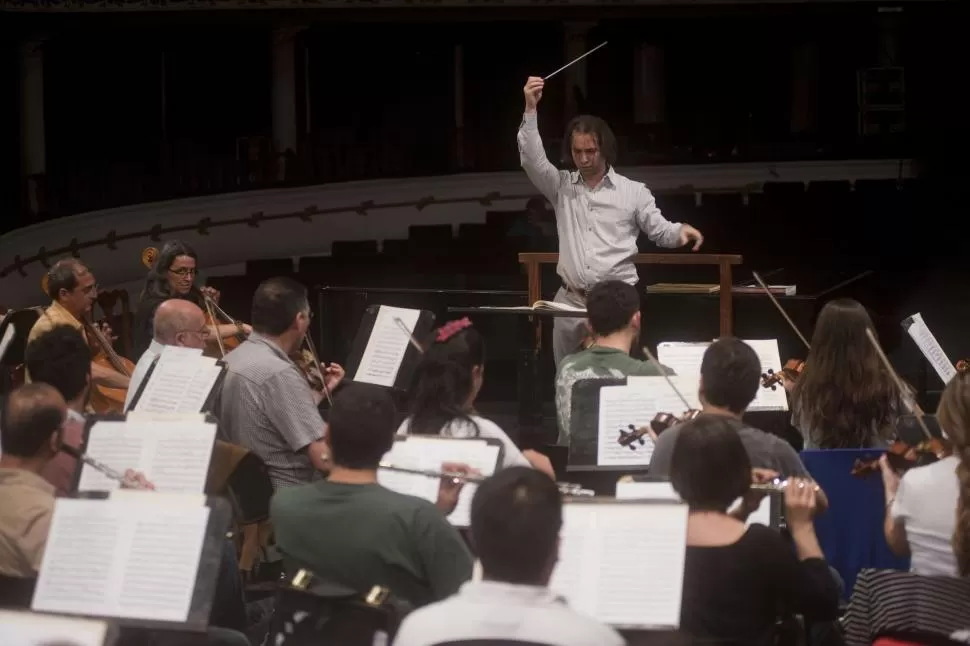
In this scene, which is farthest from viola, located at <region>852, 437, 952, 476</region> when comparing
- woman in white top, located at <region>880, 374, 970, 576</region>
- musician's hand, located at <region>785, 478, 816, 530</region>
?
musician's hand, located at <region>785, 478, 816, 530</region>

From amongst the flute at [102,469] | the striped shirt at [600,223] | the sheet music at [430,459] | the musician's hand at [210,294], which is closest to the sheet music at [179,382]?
the flute at [102,469]

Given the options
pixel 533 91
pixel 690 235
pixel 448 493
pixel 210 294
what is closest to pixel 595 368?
pixel 448 493

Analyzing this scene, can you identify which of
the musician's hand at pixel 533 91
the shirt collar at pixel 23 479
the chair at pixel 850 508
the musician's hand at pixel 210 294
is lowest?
the chair at pixel 850 508

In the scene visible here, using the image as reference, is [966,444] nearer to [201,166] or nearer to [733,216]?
[733,216]

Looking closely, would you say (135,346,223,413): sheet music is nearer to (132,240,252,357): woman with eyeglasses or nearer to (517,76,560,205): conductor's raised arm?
→ (132,240,252,357): woman with eyeglasses

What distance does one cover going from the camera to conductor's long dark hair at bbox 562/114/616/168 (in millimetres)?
5922

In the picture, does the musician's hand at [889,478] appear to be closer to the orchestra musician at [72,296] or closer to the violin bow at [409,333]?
the violin bow at [409,333]

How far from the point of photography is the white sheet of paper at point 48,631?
8.67ft

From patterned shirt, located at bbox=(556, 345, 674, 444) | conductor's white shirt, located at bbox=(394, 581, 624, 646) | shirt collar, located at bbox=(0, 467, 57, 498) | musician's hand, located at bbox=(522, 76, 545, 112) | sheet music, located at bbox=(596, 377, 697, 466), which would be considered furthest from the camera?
musician's hand, located at bbox=(522, 76, 545, 112)

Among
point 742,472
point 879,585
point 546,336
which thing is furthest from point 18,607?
point 546,336

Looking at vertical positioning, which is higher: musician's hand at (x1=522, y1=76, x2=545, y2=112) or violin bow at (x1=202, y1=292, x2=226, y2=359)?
musician's hand at (x1=522, y1=76, x2=545, y2=112)

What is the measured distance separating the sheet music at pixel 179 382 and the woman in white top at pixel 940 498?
206cm

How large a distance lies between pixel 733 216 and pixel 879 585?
764 centimetres

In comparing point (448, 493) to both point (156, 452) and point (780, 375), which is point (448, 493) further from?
point (780, 375)
